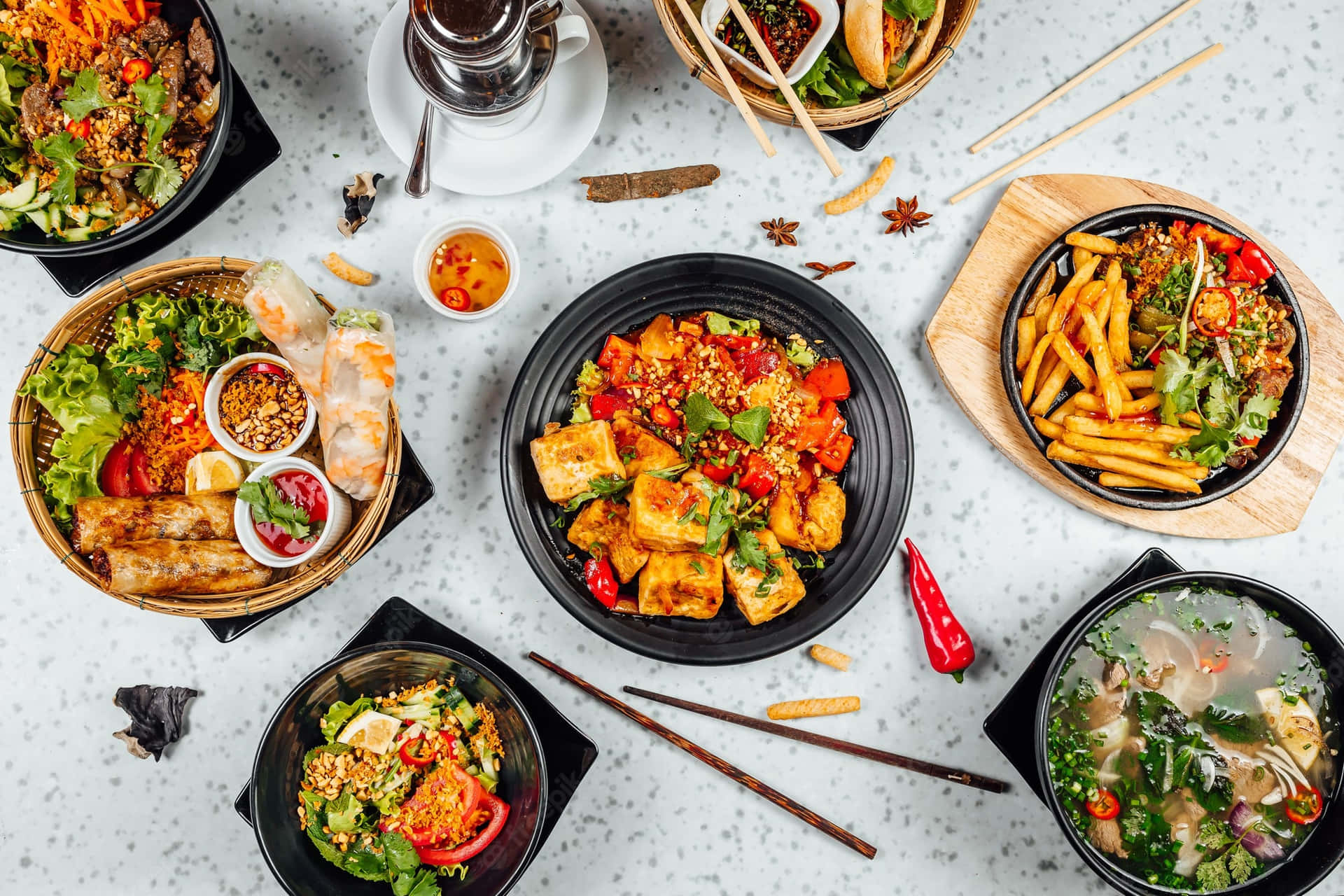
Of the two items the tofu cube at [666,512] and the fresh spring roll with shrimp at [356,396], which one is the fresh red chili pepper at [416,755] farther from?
the tofu cube at [666,512]

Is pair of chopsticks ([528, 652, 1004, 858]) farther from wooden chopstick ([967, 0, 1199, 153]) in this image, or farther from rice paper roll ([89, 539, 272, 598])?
wooden chopstick ([967, 0, 1199, 153])

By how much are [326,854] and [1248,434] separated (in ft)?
9.23

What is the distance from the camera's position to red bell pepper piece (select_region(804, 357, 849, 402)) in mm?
2406

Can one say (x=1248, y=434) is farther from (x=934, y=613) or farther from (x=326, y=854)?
(x=326, y=854)

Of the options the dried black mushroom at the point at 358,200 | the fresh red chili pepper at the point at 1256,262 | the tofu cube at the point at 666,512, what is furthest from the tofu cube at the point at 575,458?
the fresh red chili pepper at the point at 1256,262

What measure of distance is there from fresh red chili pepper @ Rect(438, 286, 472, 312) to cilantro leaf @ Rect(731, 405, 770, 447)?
34.3 inches

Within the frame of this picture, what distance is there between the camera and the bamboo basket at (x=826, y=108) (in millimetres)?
2326

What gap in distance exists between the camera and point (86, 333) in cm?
241

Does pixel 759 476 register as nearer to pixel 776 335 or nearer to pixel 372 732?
pixel 776 335

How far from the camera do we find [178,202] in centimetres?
230

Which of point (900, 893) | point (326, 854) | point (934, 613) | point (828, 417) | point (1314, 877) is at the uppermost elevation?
point (828, 417)

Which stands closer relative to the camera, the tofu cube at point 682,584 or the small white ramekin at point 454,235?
the tofu cube at point 682,584

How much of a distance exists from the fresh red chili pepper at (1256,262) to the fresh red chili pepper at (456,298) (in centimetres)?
226

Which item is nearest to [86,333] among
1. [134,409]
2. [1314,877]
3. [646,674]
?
[134,409]
